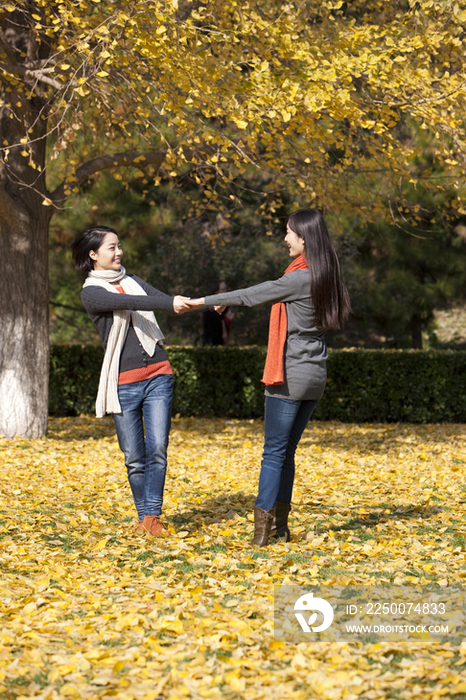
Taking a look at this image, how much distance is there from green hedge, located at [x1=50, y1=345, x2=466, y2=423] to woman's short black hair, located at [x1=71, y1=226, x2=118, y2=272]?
6.39 m

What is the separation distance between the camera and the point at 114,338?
4203 mm

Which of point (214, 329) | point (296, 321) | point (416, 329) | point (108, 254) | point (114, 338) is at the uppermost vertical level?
point (416, 329)

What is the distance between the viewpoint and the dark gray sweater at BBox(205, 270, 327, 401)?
388 cm

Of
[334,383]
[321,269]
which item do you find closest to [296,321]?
[321,269]

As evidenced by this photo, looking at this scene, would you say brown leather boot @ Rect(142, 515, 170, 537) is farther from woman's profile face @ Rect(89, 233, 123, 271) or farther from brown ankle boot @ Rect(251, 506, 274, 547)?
woman's profile face @ Rect(89, 233, 123, 271)

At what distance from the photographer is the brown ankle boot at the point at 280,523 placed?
4246 millimetres

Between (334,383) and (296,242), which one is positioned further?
(334,383)

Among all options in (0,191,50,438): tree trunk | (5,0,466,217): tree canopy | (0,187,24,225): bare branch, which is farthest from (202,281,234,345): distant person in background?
(0,187,24,225): bare branch

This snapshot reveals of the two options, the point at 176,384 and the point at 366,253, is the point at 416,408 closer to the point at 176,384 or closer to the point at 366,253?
the point at 176,384

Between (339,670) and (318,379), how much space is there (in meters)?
1.66

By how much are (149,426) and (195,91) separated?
2.94 m

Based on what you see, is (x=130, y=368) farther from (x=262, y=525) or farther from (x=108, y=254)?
(x=262, y=525)

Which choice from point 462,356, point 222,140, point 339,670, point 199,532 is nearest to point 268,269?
point 462,356

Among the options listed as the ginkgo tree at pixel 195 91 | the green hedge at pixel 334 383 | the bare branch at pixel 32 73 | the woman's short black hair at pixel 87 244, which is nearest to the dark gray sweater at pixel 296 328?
the woman's short black hair at pixel 87 244
